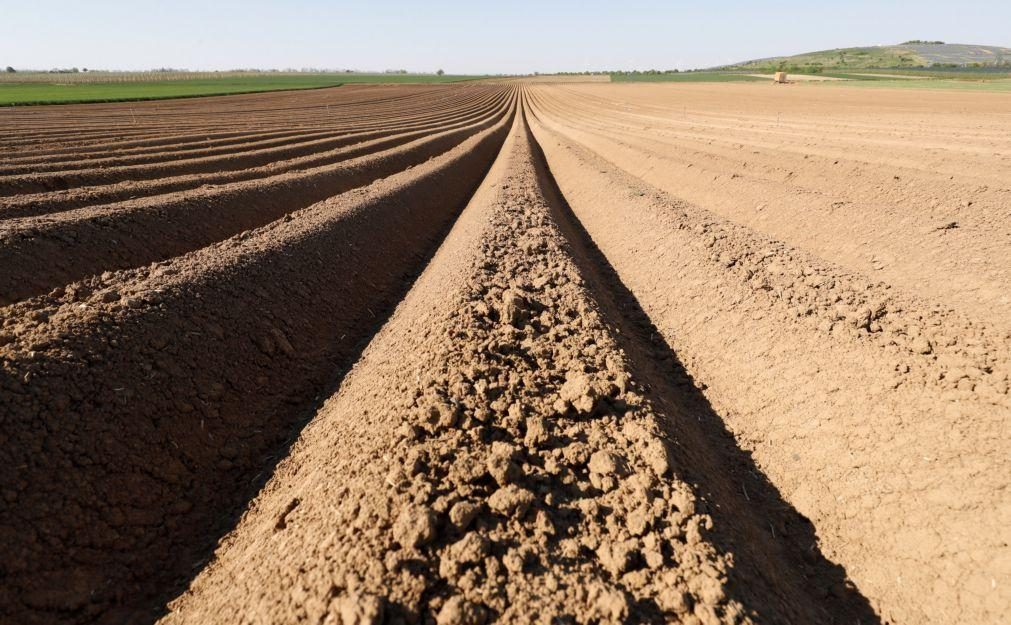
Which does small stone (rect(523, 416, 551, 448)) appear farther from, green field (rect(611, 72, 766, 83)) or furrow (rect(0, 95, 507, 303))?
green field (rect(611, 72, 766, 83))

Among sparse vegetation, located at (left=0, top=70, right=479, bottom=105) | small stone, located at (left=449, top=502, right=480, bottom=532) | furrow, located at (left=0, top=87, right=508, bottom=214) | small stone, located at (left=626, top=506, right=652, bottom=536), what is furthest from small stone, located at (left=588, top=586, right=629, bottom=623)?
sparse vegetation, located at (left=0, top=70, right=479, bottom=105)

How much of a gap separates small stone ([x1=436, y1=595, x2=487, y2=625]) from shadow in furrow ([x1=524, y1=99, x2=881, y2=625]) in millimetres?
1248

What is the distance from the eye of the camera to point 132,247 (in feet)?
23.4

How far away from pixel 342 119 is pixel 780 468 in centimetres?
3004

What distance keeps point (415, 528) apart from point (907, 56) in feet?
491

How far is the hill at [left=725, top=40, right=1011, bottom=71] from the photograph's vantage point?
9983cm

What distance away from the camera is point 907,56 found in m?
110

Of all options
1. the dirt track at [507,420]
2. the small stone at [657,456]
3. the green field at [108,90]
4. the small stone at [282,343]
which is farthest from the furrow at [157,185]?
the green field at [108,90]

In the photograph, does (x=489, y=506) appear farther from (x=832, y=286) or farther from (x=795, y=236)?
(x=795, y=236)

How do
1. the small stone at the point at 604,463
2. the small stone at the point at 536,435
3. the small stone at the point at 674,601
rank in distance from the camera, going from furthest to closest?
the small stone at the point at 536,435, the small stone at the point at 604,463, the small stone at the point at 674,601

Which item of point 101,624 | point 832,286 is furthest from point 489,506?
point 832,286

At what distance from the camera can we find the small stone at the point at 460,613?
2.17 meters

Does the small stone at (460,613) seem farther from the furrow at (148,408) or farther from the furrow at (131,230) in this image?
the furrow at (131,230)

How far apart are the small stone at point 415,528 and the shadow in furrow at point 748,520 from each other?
1503 mm
